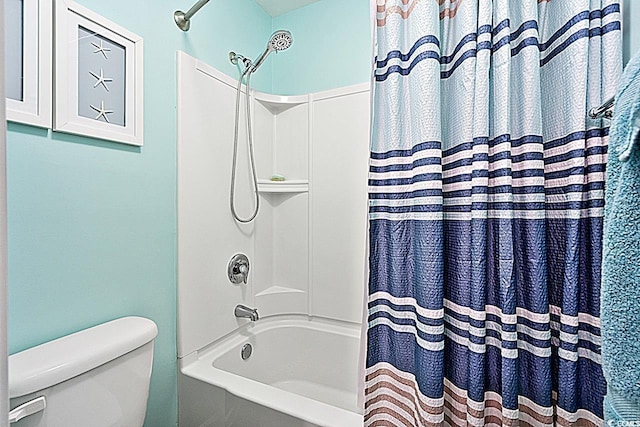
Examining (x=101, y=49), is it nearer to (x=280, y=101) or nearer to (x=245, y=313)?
(x=280, y=101)

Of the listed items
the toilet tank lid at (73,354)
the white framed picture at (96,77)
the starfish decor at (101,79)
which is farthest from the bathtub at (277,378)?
the starfish decor at (101,79)

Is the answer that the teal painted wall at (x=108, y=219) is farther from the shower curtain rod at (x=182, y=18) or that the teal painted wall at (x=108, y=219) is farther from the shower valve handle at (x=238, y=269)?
the shower valve handle at (x=238, y=269)

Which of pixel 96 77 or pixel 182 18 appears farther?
pixel 182 18

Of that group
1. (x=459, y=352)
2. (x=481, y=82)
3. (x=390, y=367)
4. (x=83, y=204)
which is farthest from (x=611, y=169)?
(x=83, y=204)

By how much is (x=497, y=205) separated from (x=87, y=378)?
1.14 meters

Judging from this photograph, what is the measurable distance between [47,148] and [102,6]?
499 mm

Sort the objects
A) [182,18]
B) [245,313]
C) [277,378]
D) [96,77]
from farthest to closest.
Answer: [277,378]
[245,313]
[182,18]
[96,77]

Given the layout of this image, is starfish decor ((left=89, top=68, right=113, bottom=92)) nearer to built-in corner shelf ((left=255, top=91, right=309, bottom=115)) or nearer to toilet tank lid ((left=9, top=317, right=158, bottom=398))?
toilet tank lid ((left=9, top=317, right=158, bottom=398))

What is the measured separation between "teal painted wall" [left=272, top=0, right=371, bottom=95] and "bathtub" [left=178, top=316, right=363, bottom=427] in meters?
1.38

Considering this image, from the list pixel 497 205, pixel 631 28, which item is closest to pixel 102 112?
pixel 497 205

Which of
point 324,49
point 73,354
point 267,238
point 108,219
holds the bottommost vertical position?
point 73,354

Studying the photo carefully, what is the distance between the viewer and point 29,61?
832 mm

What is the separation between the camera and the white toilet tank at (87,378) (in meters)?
0.73

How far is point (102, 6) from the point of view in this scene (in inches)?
40.2
